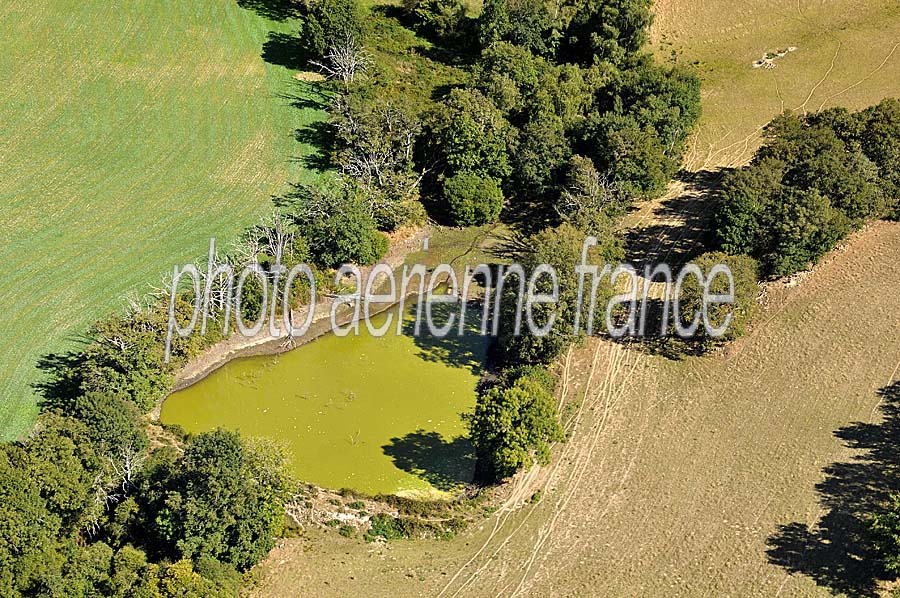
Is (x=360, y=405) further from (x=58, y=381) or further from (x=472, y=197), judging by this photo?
(x=472, y=197)

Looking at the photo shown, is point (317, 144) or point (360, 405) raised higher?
point (317, 144)

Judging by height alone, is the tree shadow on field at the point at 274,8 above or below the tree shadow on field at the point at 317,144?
above

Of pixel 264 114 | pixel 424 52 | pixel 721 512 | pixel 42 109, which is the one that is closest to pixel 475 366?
pixel 721 512

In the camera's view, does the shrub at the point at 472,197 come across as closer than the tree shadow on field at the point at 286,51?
Yes

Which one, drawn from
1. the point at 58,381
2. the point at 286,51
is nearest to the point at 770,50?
the point at 286,51

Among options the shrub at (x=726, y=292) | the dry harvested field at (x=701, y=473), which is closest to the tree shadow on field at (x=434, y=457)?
the dry harvested field at (x=701, y=473)

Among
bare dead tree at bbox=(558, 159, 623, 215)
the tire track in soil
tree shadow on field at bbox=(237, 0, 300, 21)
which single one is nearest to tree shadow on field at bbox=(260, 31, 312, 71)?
tree shadow on field at bbox=(237, 0, 300, 21)

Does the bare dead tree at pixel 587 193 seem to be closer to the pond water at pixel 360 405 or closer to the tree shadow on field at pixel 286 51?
the pond water at pixel 360 405
